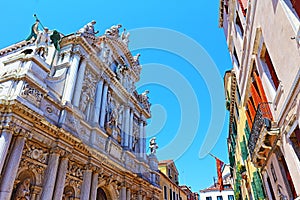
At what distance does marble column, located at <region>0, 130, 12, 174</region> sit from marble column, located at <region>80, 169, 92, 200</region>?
416 centimetres

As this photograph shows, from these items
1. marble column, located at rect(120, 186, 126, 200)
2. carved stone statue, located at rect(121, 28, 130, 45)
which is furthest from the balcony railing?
carved stone statue, located at rect(121, 28, 130, 45)

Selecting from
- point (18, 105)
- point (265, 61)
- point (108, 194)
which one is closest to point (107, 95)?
point (108, 194)

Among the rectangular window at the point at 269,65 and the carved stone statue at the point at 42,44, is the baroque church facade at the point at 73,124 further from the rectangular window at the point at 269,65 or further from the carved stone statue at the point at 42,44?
the rectangular window at the point at 269,65

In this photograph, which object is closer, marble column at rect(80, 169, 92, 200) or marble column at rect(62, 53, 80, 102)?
marble column at rect(80, 169, 92, 200)

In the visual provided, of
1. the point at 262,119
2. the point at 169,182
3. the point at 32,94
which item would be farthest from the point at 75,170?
the point at 169,182

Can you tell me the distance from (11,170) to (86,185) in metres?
3.89

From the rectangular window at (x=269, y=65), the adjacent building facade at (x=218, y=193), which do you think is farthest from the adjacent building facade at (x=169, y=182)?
the rectangular window at (x=269, y=65)

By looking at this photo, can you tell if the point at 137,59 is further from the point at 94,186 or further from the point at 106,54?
the point at 94,186

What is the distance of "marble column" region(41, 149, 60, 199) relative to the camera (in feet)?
28.7

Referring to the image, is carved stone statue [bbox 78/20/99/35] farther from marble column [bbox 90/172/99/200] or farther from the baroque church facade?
marble column [bbox 90/172/99/200]

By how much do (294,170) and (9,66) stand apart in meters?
11.0

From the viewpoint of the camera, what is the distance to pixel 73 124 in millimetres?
11086

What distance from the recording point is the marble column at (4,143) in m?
7.55

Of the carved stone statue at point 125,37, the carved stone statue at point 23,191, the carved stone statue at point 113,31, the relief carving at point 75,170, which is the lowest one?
the carved stone statue at point 23,191
